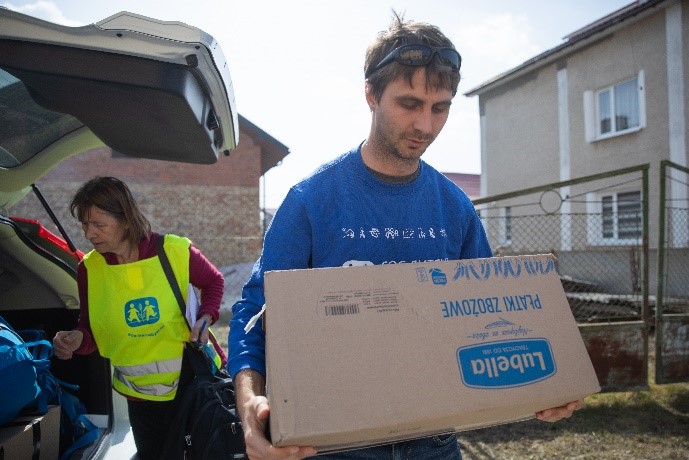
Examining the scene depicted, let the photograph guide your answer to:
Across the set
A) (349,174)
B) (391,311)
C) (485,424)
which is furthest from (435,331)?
(349,174)

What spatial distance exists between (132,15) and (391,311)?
103 centimetres

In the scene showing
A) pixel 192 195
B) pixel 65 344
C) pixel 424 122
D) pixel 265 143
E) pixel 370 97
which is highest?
pixel 265 143

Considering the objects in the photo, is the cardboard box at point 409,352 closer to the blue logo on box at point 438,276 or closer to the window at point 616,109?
the blue logo on box at point 438,276

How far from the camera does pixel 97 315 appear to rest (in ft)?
7.29

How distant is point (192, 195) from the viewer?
45.4 feet

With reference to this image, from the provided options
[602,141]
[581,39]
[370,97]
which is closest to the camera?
[370,97]

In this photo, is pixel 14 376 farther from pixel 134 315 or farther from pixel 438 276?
pixel 438 276

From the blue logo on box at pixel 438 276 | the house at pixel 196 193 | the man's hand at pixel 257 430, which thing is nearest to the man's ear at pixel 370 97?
the blue logo on box at pixel 438 276

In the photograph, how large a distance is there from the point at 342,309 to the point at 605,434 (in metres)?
3.80

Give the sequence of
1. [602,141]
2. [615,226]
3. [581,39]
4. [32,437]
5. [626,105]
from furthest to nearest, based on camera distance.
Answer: [602,141]
[581,39]
[626,105]
[615,226]
[32,437]

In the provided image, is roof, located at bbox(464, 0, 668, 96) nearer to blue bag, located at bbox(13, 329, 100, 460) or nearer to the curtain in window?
the curtain in window

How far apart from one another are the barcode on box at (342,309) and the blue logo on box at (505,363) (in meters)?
0.25

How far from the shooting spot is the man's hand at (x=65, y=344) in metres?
2.13

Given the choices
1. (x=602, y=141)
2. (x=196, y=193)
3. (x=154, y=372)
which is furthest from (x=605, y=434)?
(x=196, y=193)
